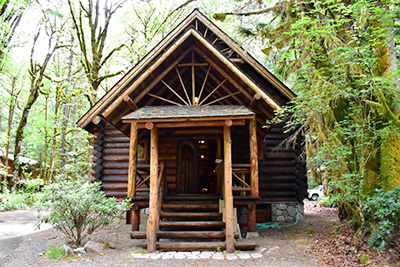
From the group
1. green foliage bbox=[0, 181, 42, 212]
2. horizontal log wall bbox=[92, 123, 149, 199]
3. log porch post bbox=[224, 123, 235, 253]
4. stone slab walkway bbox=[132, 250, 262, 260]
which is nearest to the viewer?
stone slab walkway bbox=[132, 250, 262, 260]

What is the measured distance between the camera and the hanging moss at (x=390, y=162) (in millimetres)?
6914

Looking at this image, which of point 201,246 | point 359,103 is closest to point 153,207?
point 201,246

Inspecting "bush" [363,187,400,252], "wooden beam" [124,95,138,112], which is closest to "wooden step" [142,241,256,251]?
"bush" [363,187,400,252]

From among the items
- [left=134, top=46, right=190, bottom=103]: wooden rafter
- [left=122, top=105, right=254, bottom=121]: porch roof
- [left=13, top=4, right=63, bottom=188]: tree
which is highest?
[left=13, top=4, right=63, bottom=188]: tree

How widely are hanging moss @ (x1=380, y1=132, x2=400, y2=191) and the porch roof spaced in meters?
3.70

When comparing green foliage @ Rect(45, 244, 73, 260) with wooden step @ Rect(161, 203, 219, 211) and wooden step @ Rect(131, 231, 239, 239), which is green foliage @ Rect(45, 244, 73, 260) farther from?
wooden step @ Rect(161, 203, 219, 211)

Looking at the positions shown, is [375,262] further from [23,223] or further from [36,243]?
[23,223]

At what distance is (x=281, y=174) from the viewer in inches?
484

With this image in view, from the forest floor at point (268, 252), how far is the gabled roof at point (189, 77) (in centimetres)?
414

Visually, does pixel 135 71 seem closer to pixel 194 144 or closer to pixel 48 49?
pixel 194 144

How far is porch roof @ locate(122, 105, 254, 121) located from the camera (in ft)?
26.3

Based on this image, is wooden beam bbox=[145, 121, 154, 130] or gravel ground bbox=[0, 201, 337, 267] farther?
wooden beam bbox=[145, 121, 154, 130]

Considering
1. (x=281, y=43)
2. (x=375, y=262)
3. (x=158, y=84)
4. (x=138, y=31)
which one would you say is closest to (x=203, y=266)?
(x=375, y=262)

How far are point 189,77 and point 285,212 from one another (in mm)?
7214
